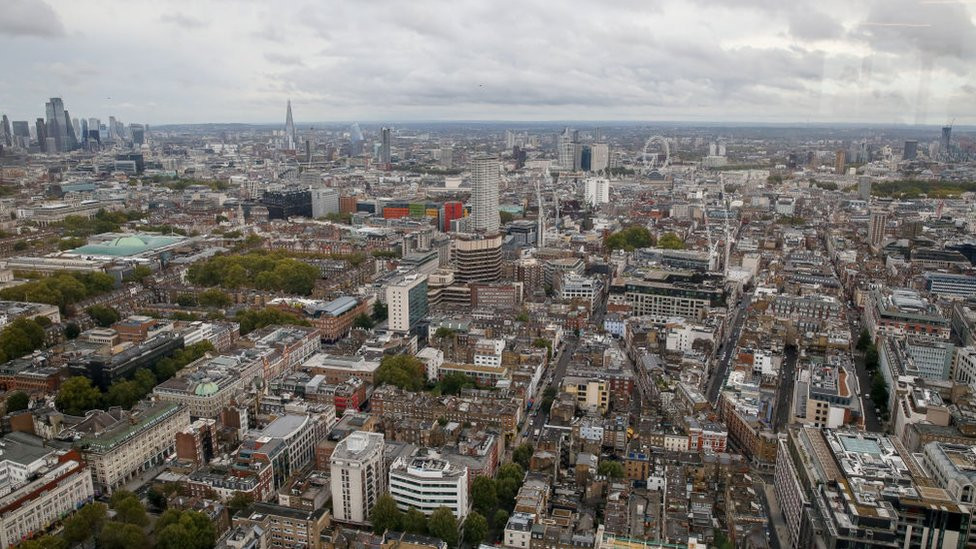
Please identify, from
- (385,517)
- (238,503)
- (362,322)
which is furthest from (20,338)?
(385,517)

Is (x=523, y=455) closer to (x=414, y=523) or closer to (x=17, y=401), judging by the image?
(x=414, y=523)

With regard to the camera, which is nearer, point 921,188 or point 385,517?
point 385,517

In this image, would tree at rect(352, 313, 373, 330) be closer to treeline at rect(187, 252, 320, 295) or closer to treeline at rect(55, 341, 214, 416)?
treeline at rect(187, 252, 320, 295)

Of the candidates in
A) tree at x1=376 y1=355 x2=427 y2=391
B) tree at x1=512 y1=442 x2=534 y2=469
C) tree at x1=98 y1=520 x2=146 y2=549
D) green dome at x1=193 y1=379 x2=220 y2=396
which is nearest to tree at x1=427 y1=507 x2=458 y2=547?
tree at x1=512 y1=442 x2=534 y2=469

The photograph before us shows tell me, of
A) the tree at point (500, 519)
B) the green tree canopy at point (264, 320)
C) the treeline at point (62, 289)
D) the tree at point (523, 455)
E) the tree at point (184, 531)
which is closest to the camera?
the tree at point (184, 531)

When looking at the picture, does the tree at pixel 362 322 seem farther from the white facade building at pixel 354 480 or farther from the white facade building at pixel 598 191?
the white facade building at pixel 598 191

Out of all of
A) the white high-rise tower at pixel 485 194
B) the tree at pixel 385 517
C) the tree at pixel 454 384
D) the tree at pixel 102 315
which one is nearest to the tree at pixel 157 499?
the tree at pixel 385 517

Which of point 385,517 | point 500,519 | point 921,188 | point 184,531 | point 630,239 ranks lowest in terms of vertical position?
point 500,519
